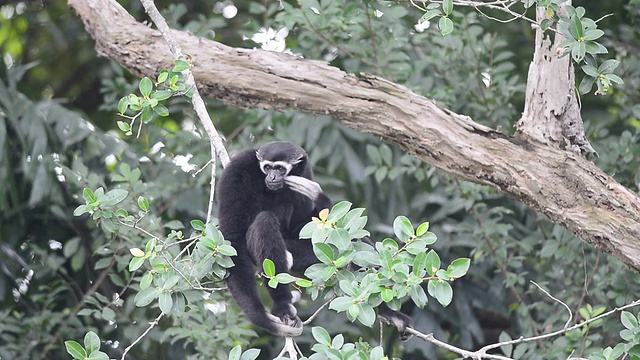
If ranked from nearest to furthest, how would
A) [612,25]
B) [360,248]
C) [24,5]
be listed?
[360,248] → [612,25] → [24,5]

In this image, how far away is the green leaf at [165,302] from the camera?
331 cm

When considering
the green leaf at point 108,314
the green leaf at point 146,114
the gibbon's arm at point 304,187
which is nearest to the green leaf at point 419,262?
the green leaf at point 146,114

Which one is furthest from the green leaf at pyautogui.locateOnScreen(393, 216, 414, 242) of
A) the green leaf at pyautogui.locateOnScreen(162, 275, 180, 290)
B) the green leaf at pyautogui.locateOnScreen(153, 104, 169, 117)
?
the green leaf at pyautogui.locateOnScreen(153, 104, 169, 117)

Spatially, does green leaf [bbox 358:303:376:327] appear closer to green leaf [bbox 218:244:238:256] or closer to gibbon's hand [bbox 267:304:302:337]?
green leaf [bbox 218:244:238:256]

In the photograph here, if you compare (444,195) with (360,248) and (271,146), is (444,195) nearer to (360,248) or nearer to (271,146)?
(271,146)

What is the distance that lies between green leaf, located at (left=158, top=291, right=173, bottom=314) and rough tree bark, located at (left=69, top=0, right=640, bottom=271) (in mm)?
1659

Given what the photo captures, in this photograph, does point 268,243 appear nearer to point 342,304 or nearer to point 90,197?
point 90,197

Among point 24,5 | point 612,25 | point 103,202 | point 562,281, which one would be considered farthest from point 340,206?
point 24,5

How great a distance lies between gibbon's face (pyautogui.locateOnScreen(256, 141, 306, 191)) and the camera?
4805mm

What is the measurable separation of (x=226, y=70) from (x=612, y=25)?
377 cm

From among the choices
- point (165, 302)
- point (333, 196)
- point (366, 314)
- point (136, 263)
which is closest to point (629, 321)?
point (366, 314)

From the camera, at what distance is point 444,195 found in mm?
7238

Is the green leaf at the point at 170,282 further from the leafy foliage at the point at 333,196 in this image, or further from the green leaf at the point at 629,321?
the green leaf at the point at 629,321

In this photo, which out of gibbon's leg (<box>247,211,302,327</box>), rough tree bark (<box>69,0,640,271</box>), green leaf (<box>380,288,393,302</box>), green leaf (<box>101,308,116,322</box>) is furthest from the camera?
green leaf (<box>101,308,116,322</box>)
